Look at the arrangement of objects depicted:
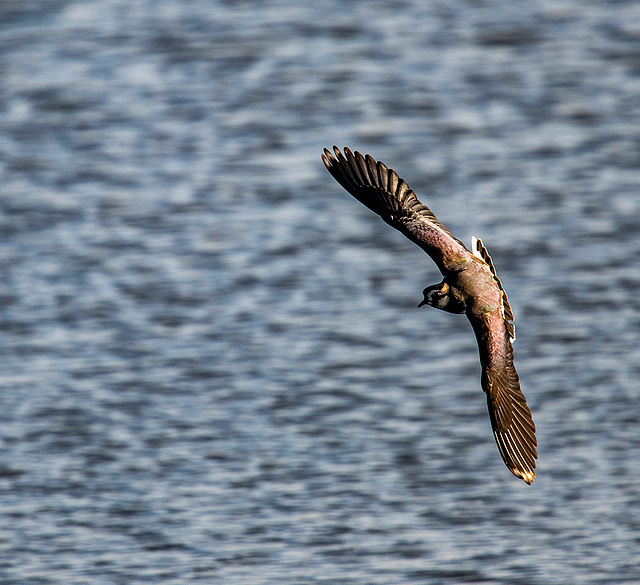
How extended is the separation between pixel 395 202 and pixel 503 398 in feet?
3.55

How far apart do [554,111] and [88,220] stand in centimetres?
528

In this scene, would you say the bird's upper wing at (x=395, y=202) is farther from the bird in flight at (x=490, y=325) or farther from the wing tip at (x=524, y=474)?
the wing tip at (x=524, y=474)

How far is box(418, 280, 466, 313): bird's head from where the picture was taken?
6.53m

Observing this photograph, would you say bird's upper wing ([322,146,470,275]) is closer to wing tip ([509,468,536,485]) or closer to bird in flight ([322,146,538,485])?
bird in flight ([322,146,538,485])

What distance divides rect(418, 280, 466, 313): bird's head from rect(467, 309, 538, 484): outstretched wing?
0.09 meters

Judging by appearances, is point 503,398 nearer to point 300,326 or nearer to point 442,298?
point 442,298

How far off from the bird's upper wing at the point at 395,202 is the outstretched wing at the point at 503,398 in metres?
0.38

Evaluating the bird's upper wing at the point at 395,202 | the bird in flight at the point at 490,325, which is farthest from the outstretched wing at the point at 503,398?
the bird's upper wing at the point at 395,202

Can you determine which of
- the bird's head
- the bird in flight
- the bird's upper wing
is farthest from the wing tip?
the bird's upper wing

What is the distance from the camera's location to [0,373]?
37.5ft

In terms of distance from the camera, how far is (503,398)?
6.55 meters

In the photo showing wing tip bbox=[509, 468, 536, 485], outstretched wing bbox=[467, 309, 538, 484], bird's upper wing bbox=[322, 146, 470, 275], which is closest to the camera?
wing tip bbox=[509, 468, 536, 485]

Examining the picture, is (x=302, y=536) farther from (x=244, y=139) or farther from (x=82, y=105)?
(x=82, y=105)

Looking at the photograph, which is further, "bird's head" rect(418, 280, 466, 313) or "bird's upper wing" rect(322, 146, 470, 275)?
"bird's upper wing" rect(322, 146, 470, 275)
